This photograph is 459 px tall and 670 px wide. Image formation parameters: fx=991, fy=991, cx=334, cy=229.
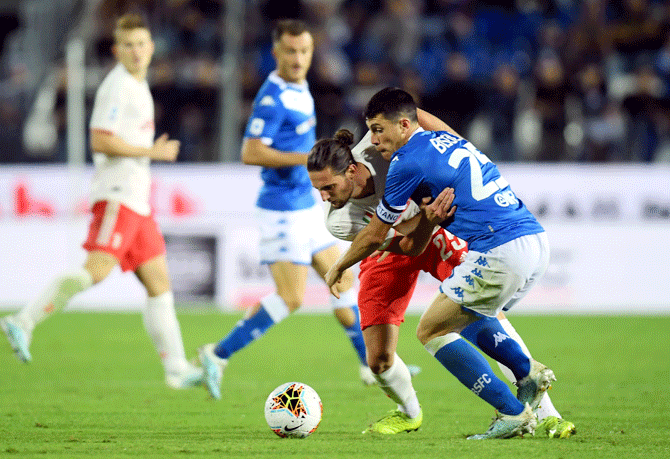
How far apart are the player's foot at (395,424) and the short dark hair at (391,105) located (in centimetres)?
164

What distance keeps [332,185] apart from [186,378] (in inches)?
103

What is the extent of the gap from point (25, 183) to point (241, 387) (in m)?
7.00

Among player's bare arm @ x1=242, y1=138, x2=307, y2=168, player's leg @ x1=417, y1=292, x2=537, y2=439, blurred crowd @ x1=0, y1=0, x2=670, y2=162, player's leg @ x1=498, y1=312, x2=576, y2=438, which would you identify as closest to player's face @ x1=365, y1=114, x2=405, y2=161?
A: player's leg @ x1=417, y1=292, x2=537, y2=439

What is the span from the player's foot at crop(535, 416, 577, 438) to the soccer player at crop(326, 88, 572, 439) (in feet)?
0.40

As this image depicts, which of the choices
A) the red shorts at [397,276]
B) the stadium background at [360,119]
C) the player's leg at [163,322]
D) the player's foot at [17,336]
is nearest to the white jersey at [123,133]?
the player's leg at [163,322]

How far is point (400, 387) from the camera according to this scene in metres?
5.29

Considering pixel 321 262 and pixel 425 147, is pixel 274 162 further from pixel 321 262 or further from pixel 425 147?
pixel 425 147

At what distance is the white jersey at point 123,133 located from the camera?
7039 mm

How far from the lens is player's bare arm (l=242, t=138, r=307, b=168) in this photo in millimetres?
6828

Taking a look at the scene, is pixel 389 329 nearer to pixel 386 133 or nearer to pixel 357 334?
pixel 386 133

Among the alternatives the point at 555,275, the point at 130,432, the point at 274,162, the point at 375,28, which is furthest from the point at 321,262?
the point at 375,28

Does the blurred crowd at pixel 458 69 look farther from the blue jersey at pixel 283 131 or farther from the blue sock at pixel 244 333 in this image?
the blue sock at pixel 244 333

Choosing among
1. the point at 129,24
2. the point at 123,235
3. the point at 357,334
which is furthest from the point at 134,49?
the point at 357,334

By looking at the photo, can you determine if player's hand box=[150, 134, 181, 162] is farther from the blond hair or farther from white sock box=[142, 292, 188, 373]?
white sock box=[142, 292, 188, 373]
